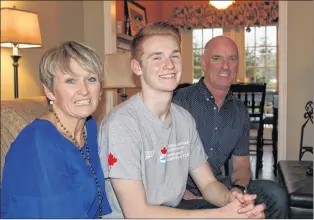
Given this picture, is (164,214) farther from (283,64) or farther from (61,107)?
(283,64)

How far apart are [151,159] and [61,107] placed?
342 millimetres

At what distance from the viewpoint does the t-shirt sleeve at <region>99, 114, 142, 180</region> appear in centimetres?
130

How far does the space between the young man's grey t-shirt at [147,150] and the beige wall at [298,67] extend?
277 cm

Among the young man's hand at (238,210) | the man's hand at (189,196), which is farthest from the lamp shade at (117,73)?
the young man's hand at (238,210)

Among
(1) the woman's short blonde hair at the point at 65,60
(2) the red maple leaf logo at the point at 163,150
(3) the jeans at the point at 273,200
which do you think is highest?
(1) the woman's short blonde hair at the point at 65,60

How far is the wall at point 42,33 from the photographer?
3398 millimetres

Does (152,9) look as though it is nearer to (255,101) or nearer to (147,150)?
(255,101)

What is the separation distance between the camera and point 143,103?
1.46 metres

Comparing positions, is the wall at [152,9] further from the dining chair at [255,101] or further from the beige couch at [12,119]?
the beige couch at [12,119]

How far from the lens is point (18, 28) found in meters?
3.09

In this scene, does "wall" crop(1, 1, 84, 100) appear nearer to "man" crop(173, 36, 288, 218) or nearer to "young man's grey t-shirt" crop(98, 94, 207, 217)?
"man" crop(173, 36, 288, 218)

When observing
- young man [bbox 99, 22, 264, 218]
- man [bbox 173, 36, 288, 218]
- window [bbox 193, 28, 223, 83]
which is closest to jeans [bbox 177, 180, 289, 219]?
man [bbox 173, 36, 288, 218]

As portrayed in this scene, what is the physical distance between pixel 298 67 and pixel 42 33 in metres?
2.44

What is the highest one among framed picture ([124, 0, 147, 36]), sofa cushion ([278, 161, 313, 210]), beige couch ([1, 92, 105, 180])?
framed picture ([124, 0, 147, 36])
